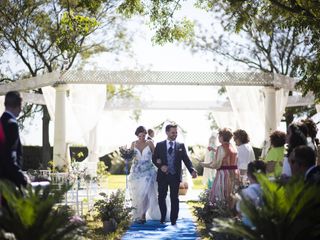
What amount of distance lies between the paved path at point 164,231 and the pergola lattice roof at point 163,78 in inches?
177

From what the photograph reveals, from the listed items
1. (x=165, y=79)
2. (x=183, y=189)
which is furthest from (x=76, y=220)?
(x=183, y=189)

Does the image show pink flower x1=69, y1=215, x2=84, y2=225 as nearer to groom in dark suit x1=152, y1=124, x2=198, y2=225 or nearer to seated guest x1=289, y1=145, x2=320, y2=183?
seated guest x1=289, y1=145, x2=320, y2=183

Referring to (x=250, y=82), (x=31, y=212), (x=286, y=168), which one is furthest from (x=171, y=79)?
(x=31, y=212)

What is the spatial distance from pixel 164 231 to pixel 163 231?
0.02 metres

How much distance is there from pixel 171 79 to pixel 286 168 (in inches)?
361

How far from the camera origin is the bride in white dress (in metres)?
12.0

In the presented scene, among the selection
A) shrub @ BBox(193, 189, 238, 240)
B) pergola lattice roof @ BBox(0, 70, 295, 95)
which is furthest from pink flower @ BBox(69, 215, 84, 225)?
pergola lattice roof @ BBox(0, 70, 295, 95)

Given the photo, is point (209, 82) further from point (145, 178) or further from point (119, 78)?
point (145, 178)

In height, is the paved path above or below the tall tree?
below

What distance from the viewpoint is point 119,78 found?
627 inches

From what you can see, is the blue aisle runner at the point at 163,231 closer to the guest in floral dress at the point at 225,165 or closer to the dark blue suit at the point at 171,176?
the dark blue suit at the point at 171,176

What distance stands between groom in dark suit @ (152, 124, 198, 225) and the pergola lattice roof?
4.71 meters

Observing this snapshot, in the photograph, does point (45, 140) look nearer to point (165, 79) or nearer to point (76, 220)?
point (165, 79)

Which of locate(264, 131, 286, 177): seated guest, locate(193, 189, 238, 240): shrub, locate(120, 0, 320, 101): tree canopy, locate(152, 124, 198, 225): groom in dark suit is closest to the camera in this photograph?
locate(193, 189, 238, 240): shrub
